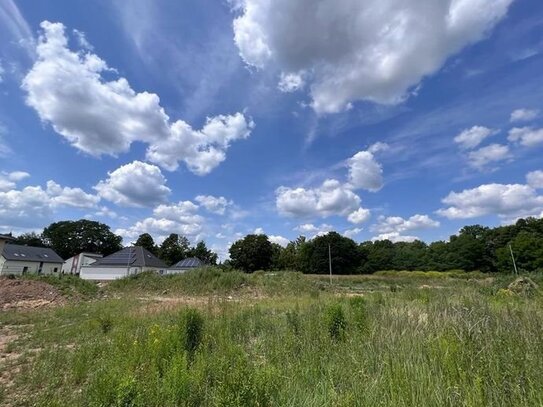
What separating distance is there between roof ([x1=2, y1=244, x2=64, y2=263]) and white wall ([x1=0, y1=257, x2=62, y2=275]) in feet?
2.15

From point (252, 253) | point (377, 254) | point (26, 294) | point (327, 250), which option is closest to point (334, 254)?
point (327, 250)

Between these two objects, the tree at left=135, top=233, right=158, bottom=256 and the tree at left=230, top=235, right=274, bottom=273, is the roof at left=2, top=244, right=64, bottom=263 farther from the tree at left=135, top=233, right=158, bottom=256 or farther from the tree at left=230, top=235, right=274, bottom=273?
the tree at left=230, top=235, right=274, bottom=273

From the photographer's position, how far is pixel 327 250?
85438 millimetres

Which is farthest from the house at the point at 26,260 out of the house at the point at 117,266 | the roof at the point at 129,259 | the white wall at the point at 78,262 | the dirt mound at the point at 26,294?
the dirt mound at the point at 26,294

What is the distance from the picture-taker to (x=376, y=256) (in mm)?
89625

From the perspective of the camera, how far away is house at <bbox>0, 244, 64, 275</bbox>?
56.2m

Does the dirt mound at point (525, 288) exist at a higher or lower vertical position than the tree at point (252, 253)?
lower

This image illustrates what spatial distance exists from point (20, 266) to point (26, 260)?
1881 mm

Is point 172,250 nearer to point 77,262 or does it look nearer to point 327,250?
point 77,262

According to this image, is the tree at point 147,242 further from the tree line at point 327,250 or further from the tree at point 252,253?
the tree at point 252,253

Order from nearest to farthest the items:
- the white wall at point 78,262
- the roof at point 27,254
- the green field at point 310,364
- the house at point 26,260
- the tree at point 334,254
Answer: the green field at point 310,364 → the house at point 26,260 → the roof at point 27,254 → the white wall at point 78,262 → the tree at point 334,254

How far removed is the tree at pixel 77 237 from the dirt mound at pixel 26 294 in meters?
86.6

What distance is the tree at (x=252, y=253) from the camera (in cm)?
8331

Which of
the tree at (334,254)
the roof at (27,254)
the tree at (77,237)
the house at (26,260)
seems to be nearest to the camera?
the house at (26,260)
